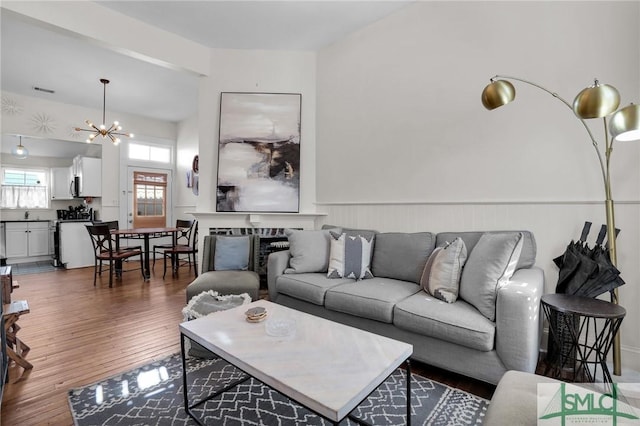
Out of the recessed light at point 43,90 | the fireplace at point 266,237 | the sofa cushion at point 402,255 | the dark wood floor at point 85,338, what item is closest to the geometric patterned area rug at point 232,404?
the dark wood floor at point 85,338

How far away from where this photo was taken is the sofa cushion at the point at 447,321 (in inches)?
69.3

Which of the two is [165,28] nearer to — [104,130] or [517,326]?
[104,130]

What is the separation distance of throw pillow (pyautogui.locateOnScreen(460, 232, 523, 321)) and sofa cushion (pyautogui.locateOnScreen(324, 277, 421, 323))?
1.49 feet

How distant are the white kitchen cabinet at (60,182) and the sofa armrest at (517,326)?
8.64 meters

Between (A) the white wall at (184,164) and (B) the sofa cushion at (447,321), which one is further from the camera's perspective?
(A) the white wall at (184,164)

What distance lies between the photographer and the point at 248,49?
13.0ft

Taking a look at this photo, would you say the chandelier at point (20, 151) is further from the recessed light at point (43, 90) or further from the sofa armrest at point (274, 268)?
the sofa armrest at point (274, 268)

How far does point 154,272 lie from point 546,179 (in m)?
5.55

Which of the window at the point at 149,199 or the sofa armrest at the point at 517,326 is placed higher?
the window at the point at 149,199

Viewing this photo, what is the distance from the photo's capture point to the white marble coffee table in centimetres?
111

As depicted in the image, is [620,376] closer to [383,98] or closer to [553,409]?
[553,409]

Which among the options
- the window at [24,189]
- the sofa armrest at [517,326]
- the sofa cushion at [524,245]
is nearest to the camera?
the sofa armrest at [517,326]

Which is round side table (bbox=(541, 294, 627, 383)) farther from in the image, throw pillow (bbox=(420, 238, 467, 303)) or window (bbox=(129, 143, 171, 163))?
window (bbox=(129, 143, 171, 163))

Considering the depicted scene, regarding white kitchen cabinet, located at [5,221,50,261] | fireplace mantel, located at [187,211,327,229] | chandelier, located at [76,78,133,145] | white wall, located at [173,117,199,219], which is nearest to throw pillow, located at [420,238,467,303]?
fireplace mantel, located at [187,211,327,229]
